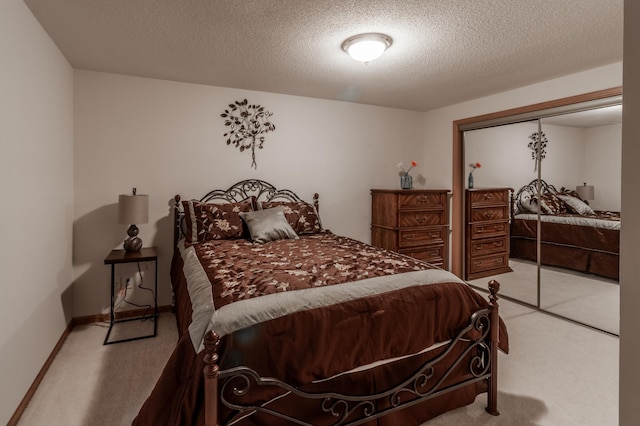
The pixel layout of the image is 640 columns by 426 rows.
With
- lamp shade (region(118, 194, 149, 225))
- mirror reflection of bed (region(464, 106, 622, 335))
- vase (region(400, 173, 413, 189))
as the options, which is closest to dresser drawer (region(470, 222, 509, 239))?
mirror reflection of bed (region(464, 106, 622, 335))

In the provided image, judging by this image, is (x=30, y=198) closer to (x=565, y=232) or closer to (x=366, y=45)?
(x=366, y=45)

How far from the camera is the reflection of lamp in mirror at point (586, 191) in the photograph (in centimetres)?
323

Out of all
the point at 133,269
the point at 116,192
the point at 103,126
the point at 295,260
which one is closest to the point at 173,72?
the point at 103,126

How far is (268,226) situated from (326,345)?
5.79ft

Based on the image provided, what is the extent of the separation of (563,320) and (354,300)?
2.76m

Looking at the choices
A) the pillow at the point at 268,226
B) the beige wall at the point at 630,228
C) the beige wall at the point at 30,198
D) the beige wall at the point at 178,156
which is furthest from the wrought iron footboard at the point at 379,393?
the beige wall at the point at 178,156

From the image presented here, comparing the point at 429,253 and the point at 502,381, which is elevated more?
the point at 429,253

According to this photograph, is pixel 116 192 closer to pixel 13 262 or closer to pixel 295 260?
pixel 13 262

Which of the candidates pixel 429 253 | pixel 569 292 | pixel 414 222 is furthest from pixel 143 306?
pixel 569 292

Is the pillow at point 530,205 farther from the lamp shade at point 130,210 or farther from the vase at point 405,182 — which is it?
the lamp shade at point 130,210

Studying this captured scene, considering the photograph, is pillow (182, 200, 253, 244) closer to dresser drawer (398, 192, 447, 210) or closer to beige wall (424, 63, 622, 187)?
dresser drawer (398, 192, 447, 210)

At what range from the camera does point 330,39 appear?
100.0 inches

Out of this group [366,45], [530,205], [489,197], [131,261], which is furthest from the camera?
[489,197]

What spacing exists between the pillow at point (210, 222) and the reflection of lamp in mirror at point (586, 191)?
3263mm
